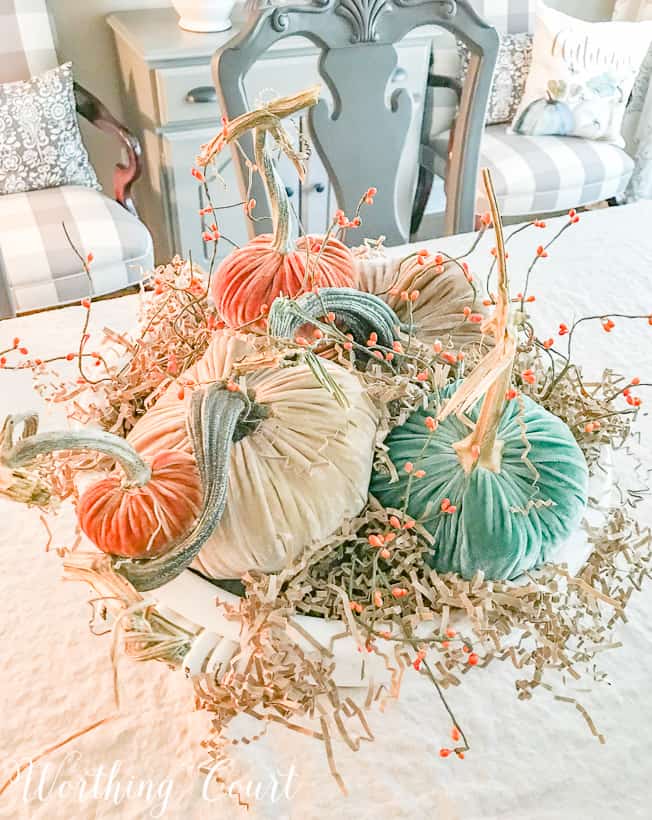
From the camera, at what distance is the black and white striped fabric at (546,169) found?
2.06 metres

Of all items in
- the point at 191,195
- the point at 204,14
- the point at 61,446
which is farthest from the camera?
the point at 191,195

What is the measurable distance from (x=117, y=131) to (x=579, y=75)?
1.30m

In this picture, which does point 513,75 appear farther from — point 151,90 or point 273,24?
point 273,24

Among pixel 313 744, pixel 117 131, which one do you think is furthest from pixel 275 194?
pixel 117 131

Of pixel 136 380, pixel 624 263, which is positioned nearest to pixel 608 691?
pixel 136 380

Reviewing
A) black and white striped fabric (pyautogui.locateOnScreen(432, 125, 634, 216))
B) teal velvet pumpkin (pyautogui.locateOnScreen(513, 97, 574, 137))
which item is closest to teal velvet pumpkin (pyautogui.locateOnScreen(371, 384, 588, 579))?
black and white striped fabric (pyautogui.locateOnScreen(432, 125, 634, 216))

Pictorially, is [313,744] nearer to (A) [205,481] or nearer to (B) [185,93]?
(A) [205,481]

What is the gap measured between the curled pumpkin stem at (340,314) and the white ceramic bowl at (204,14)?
1.57 meters

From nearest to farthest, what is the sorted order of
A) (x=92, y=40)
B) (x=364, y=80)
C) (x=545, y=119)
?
(x=364, y=80), (x=92, y=40), (x=545, y=119)

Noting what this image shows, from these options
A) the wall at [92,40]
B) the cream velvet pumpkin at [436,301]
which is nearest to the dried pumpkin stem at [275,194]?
the cream velvet pumpkin at [436,301]

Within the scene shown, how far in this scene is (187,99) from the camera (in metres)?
1.78

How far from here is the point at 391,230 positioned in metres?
1.17

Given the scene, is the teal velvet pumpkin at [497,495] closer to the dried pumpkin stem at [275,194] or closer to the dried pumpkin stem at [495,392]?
the dried pumpkin stem at [495,392]

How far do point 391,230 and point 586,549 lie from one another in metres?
0.79
